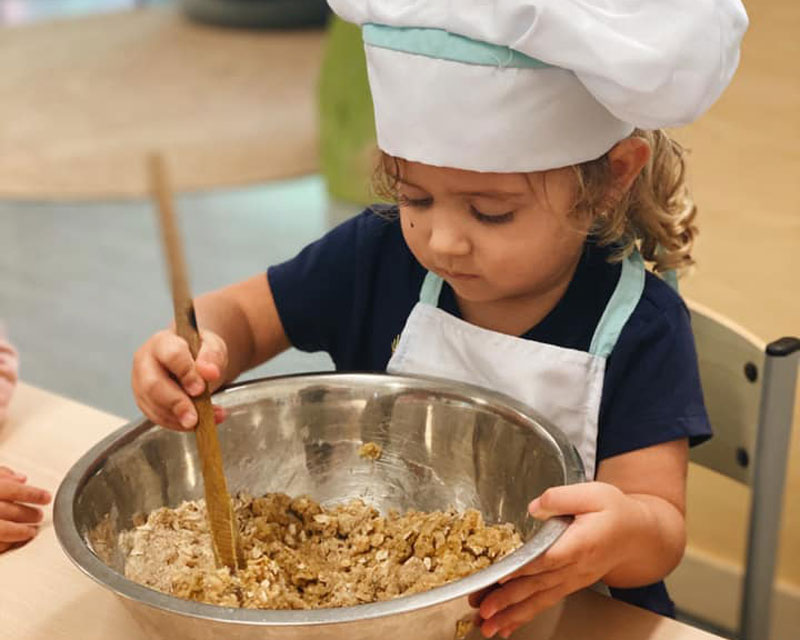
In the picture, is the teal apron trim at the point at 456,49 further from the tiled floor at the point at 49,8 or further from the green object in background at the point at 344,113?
the tiled floor at the point at 49,8

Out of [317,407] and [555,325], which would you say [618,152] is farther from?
[317,407]

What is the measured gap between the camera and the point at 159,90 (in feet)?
12.7

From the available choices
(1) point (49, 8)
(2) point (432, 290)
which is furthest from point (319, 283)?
(1) point (49, 8)

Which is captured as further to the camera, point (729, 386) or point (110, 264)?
point (110, 264)

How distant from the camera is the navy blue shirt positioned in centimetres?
81

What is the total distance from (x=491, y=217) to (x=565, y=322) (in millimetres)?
136

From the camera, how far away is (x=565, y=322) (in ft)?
2.85

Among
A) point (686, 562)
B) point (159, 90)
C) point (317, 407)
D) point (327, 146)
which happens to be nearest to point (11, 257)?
point (327, 146)

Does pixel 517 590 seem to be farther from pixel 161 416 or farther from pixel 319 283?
pixel 319 283

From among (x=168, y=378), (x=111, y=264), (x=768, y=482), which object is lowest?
(x=111, y=264)

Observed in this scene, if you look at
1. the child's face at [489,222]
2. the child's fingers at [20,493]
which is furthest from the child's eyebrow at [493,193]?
the child's fingers at [20,493]

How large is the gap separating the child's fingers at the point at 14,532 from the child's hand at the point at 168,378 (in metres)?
0.11

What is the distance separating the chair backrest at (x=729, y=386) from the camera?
0.94 meters

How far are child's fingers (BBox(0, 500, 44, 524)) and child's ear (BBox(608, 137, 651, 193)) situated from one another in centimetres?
47
